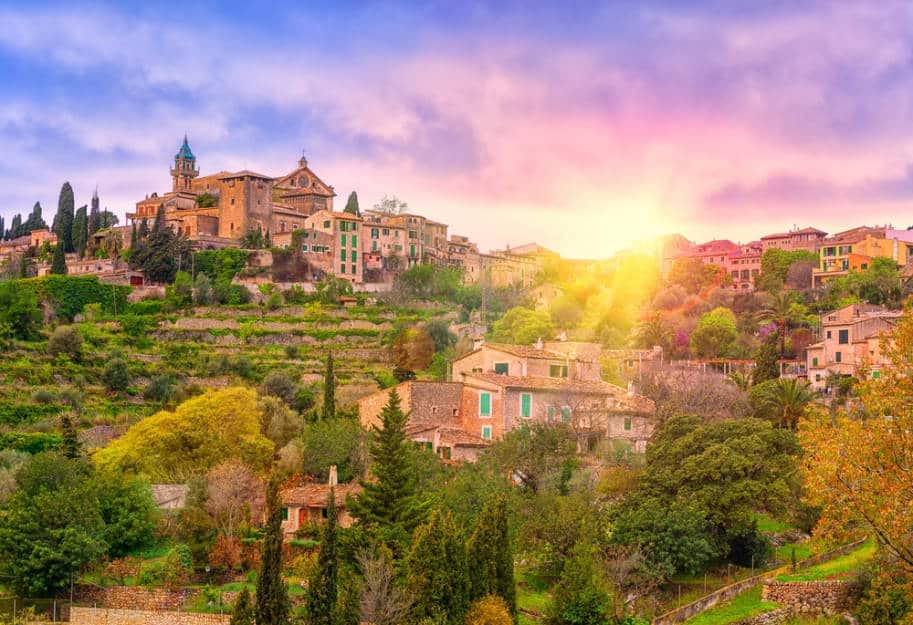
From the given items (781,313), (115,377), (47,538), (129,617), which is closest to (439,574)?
(129,617)

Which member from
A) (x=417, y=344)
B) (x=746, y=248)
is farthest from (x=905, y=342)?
(x=746, y=248)

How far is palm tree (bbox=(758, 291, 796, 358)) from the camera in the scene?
6862cm

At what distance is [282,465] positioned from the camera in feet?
139

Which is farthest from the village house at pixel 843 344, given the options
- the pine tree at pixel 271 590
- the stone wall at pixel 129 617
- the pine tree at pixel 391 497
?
the pine tree at pixel 271 590

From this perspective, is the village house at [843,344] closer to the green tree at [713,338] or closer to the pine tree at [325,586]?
the green tree at [713,338]

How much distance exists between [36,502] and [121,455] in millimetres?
7304

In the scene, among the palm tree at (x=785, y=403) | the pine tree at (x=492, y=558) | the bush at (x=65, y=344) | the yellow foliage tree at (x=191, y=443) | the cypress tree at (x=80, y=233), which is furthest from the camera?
the cypress tree at (x=80, y=233)

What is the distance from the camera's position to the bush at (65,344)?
2409 inches

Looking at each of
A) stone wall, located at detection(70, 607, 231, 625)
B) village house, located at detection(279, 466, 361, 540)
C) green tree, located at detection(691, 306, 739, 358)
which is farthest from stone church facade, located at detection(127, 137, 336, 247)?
stone wall, located at detection(70, 607, 231, 625)

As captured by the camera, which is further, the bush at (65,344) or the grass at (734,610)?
the bush at (65,344)

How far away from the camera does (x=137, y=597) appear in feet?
107

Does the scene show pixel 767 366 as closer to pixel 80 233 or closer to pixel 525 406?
pixel 525 406

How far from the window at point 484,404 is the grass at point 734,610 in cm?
1502

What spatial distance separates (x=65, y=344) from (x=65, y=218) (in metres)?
32.9
